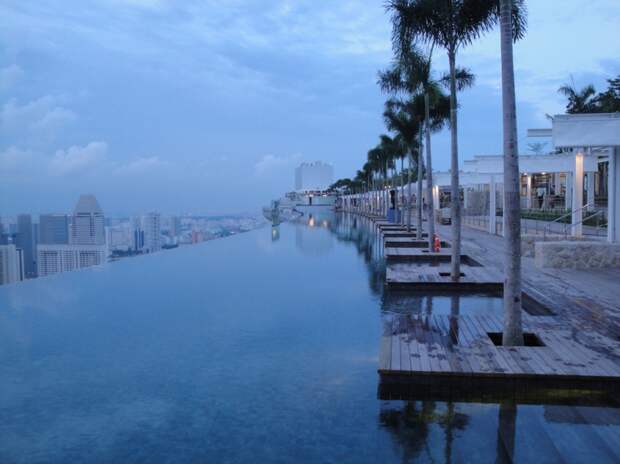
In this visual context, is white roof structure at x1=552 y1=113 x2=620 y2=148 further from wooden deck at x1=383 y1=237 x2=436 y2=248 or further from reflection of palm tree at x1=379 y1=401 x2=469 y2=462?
reflection of palm tree at x1=379 y1=401 x2=469 y2=462

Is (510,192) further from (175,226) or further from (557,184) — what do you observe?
(557,184)

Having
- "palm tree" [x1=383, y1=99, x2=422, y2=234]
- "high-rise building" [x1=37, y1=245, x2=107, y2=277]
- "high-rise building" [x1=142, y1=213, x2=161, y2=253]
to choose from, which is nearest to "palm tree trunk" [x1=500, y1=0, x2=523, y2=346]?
"high-rise building" [x1=37, y1=245, x2=107, y2=277]

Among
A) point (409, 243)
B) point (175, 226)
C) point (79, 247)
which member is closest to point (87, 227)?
point (79, 247)

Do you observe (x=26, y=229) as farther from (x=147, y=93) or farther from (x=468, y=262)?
(x=147, y=93)

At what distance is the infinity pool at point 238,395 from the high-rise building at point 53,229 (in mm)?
5603

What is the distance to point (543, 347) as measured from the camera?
575 centimetres

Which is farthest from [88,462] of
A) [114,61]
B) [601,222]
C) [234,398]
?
[114,61]

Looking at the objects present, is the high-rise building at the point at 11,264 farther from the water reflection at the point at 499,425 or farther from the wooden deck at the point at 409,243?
the wooden deck at the point at 409,243

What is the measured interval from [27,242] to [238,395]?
11966mm

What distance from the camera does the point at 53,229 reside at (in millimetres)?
15672

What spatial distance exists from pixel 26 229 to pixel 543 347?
558 inches

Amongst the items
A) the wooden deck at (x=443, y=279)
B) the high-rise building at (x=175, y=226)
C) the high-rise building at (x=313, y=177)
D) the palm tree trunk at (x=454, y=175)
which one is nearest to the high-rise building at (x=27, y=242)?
the high-rise building at (x=175, y=226)

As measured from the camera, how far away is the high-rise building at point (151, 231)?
1984cm

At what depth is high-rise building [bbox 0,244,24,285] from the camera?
12.2m
